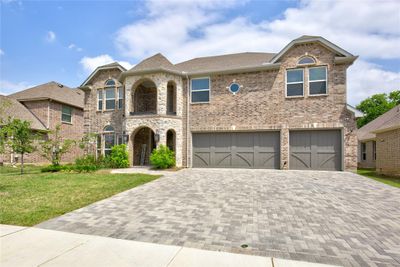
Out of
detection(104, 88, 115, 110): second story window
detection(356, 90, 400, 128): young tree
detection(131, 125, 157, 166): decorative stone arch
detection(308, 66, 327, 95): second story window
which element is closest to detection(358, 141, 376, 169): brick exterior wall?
detection(308, 66, 327, 95): second story window

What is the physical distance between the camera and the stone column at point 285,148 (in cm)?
1342

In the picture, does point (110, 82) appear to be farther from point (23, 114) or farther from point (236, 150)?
point (236, 150)

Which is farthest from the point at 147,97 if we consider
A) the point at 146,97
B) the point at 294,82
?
the point at 294,82

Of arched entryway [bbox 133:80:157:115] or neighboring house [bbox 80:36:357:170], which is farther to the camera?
arched entryway [bbox 133:80:157:115]

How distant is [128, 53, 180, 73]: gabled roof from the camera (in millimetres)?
14665

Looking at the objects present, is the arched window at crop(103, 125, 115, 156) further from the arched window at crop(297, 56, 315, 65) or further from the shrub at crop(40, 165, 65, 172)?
the arched window at crop(297, 56, 315, 65)

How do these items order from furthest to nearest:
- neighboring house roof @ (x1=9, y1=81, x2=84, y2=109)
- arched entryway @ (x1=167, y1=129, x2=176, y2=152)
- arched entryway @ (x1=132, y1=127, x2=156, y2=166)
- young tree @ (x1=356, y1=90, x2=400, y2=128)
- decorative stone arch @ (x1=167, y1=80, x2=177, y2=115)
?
young tree @ (x1=356, y1=90, x2=400, y2=128) < neighboring house roof @ (x1=9, y1=81, x2=84, y2=109) < arched entryway @ (x1=132, y1=127, x2=156, y2=166) < arched entryway @ (x1=167, y1=129, x2=176, y2=152) < decorative stone arch @ (x1=167, y1=80, x2=177, y2=115)

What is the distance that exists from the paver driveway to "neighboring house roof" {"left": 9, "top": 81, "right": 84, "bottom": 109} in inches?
733

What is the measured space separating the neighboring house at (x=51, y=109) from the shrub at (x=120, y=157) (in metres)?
9.35

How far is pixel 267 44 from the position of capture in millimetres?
18297

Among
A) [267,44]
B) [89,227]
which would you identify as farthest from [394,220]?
[267,44]

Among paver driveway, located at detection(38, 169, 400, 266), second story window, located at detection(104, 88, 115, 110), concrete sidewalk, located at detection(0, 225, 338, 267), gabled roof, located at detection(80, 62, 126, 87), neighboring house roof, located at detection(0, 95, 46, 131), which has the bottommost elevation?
A: paver driveway, located at detection(38, 169, 400, 266)

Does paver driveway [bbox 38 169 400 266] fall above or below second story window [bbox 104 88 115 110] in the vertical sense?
below

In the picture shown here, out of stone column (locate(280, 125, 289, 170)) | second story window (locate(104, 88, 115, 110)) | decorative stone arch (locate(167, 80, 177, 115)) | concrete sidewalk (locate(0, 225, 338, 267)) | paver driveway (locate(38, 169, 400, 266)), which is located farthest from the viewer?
second story window (locate(104, 88, 115, 110))
